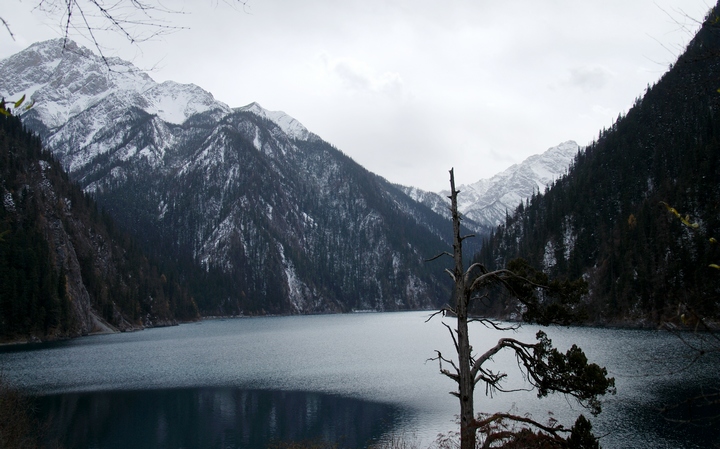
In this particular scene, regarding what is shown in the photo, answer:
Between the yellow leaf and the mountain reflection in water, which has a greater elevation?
the yellow leaf

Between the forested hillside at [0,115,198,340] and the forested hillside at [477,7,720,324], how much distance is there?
109m

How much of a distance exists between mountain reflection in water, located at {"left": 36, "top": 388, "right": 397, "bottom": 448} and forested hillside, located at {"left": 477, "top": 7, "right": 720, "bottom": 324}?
5477cm

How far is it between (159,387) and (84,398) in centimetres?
763

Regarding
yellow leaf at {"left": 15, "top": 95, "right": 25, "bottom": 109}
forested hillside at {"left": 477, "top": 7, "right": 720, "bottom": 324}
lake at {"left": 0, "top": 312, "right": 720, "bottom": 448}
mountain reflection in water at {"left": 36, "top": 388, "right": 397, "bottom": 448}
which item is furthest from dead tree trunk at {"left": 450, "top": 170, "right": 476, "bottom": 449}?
forested hillside at {"left": 477, "top": 7, "right": 720, "bottom": 324}

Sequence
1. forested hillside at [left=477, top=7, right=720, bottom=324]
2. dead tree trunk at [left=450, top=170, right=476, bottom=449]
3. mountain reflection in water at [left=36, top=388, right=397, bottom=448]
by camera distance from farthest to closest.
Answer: forested hillside at [left=477, top=7, right=720, bottom=324]
mountain reflection in water at [left=36, top=388, right=397, bottom=448]
dead tree trunk at [left=450, top=170, right=476, bottom=449]

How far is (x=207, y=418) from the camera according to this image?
135ft

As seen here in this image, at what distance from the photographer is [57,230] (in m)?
126

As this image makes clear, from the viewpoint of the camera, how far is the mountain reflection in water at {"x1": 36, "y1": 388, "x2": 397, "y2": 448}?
35.2 metres

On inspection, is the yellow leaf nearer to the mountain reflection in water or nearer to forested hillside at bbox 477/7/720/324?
the mountain reflection in water

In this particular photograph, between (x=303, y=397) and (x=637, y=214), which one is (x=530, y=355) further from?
(x=637, y=214)

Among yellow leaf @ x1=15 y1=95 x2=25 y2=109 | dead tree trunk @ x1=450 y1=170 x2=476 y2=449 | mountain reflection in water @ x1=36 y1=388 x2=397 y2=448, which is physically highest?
yellow leaf @ x1=15 y1=95 x2=25 y2=109

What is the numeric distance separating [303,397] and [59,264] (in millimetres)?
99115

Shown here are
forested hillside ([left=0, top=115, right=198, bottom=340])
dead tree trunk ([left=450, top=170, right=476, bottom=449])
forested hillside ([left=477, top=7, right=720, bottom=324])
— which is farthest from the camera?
forested hillside ([left=0, top=115, right=198, bottom=340])

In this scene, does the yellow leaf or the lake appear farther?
the lake
